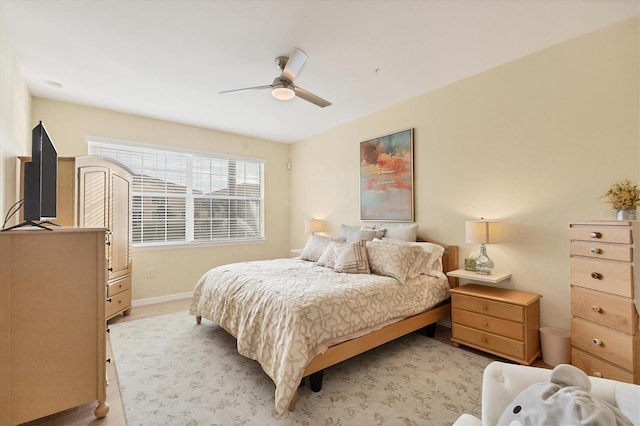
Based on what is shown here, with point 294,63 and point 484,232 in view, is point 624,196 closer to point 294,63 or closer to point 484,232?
point 484,232

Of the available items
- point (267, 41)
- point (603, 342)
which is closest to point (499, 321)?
point (603, 342)

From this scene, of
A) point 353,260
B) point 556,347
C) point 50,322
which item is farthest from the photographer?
point 353,260

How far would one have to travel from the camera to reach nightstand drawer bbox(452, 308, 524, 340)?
7.72 ft

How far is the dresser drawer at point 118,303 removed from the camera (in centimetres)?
329

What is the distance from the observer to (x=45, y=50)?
2529 mm

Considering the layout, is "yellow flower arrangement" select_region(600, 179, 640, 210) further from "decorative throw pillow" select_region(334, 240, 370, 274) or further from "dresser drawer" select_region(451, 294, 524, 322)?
"decorative throw pillow" select_region(334, 240, 370, 274)

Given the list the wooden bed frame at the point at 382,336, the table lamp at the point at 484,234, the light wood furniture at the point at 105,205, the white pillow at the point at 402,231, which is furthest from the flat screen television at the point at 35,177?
the table lamp at the point at 484,234

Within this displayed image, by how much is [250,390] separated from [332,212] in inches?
122

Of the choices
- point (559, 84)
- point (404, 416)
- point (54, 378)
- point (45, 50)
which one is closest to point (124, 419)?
point (54, 378)

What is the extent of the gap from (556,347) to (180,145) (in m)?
5.14

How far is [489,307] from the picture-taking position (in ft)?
8.27

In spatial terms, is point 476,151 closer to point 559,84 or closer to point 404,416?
point 559,84

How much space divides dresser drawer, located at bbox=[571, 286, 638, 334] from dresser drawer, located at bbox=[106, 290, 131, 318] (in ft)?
14.6

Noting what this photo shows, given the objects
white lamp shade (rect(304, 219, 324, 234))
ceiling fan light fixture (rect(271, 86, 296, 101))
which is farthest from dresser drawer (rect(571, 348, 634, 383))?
white lamp shade (rect(304, 219, 324, 234))
